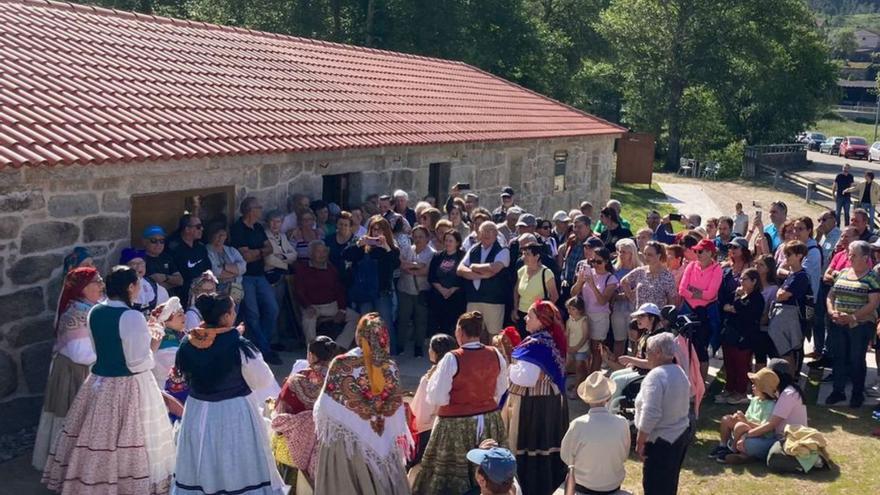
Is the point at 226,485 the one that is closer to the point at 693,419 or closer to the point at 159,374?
the point at 159,374

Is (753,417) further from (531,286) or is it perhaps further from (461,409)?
(461,409)

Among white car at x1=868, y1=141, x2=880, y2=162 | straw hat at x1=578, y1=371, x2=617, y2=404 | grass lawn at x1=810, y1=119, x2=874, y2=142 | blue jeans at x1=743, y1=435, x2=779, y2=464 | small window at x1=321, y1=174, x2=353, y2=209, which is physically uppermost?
grass lawn at x1=810, y1=119, x2=874, y2=142

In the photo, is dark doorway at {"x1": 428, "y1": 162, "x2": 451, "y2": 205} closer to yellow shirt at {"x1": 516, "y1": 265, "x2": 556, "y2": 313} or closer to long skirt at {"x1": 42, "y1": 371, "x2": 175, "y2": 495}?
yellow shirt at {"x1": 516, "y1": 265, "x2": 556, "y2": 313}

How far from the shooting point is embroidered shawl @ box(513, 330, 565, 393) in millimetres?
6820

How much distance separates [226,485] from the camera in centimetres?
592

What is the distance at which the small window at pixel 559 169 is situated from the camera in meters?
20.1

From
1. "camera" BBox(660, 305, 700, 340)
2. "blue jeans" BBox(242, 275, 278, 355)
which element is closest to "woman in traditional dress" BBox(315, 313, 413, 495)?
"camera" BBox(660, 305, 700, 340)

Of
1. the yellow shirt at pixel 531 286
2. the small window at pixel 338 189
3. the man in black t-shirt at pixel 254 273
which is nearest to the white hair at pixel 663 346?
the yellow shirt at pixel 531 286

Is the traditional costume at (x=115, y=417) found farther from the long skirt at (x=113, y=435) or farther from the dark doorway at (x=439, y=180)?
the dark doorway at (x=439, y=180)

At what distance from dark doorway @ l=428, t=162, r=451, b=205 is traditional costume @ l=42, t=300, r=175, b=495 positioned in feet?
29.5

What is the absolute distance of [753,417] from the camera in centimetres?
813

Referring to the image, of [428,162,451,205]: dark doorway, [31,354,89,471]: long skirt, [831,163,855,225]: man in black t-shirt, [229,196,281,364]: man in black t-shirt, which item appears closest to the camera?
[31,354,89,471]: long skirt

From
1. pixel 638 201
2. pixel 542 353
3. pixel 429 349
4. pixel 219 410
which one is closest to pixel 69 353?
pixel 219 410

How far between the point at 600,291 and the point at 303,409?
4.14 m
